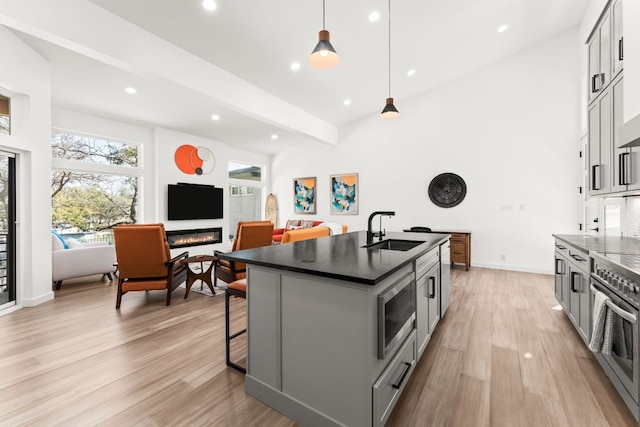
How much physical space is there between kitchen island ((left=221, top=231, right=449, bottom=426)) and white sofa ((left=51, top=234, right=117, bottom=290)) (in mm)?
3952

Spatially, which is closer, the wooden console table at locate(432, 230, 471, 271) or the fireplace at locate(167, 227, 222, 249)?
the wooden console table at locate(432, 230, 471, 271)

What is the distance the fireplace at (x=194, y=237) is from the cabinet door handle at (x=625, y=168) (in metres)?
6.91

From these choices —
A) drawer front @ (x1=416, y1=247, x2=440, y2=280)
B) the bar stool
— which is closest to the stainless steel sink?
drawer front @ (x1=416, y1=247, x2=440, y2=280)

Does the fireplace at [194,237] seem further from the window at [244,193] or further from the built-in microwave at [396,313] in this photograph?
the built-in microwave at [396,313]

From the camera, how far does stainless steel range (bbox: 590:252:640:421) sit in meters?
1.49

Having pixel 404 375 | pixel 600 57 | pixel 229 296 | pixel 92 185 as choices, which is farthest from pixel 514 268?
pixel 92 185

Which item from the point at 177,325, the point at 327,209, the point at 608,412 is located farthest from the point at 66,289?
the point at 608,412

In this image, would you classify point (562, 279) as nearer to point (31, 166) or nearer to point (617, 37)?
point (617, 37)

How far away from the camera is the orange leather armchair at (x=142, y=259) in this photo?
3.31 meters

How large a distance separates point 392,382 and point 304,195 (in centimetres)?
686

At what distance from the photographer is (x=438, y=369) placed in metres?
2.11

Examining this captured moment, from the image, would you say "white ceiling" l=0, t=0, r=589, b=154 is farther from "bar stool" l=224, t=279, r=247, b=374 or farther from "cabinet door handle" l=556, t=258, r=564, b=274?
"cabinet door handle" l=556, t=258, r=564, b=274

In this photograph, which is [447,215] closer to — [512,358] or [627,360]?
[512,358]

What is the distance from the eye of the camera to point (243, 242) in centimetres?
372
